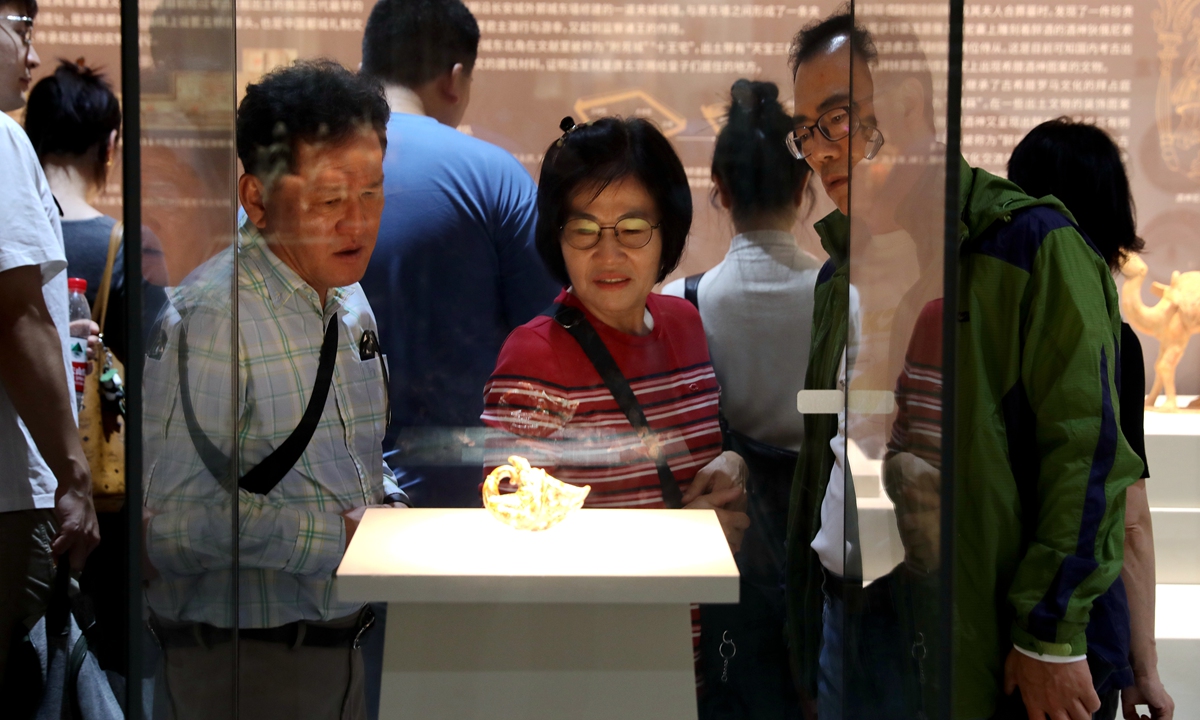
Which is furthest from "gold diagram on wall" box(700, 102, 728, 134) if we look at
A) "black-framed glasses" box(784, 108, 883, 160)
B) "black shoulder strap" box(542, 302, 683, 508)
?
"black shoulder strap" box(542, 302, 683, 508)

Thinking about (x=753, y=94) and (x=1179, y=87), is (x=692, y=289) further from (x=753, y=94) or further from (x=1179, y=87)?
(x=1179, y=87)

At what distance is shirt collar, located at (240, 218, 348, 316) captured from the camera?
200cm

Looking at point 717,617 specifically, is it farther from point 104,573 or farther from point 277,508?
point 104,573

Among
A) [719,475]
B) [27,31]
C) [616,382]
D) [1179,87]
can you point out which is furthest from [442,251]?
[1179,87]

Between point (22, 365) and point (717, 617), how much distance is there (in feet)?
4.92

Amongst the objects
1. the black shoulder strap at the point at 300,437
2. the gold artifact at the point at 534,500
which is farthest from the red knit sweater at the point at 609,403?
the black shoulder strap at the point at 300,437

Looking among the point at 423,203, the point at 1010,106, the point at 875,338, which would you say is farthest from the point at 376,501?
the point at 1010,106

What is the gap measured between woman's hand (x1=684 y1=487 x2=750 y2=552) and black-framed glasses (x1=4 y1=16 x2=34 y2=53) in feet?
5.50

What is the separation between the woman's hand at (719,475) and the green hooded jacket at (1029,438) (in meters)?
0.42

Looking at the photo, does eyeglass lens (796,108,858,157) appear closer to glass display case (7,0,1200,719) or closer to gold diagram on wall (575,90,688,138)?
glass display case (7,0,1200,719)

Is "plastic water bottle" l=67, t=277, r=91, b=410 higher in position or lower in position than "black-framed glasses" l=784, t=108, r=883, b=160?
lower

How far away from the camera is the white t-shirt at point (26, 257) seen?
2.14 metres

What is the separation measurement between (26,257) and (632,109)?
49.7 inches

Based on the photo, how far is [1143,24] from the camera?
265 cm
